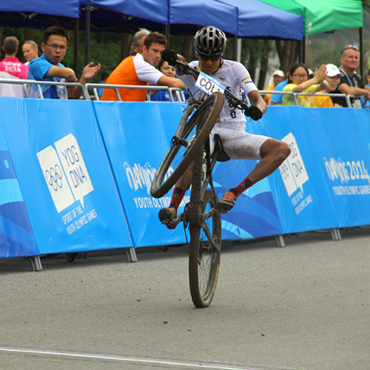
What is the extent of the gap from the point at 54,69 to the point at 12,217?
1.85 metres

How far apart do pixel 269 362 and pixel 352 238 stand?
710 cm

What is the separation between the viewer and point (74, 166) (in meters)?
8.13

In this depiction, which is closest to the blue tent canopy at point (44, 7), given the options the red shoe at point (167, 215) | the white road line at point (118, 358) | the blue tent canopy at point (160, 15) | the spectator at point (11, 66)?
the blue tent canopy at point (160, 15)

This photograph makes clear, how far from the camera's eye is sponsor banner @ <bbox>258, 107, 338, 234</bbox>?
1016 centimetres

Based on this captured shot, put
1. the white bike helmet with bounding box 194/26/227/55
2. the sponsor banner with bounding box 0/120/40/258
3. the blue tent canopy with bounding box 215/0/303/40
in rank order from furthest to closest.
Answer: the blue tent canopy with bounding box 215/0/303/40, the sponsor banner with bounding box 0/120/40/258, the white bike helmet with bounding box 194/26/227/55

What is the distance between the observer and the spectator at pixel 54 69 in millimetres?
8438

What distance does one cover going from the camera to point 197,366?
4.20m

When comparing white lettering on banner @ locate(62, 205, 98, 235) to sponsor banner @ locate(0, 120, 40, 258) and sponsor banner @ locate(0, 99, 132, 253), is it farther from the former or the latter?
sponsor banner @ locate(0, 120, 40, 258)

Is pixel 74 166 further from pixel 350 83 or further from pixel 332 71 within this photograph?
pixel 350 83

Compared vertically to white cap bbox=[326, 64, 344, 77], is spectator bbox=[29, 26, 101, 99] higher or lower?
higher

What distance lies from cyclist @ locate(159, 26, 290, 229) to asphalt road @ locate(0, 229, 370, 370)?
0.95m

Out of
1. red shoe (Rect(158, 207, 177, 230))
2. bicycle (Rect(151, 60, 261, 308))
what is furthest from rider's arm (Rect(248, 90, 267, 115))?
red shoe (Rect(158, 207, 177, 230))

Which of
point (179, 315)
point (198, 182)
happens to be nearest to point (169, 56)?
point (198, 182)

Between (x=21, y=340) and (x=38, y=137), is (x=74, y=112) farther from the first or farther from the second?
(x=21, y=340)
